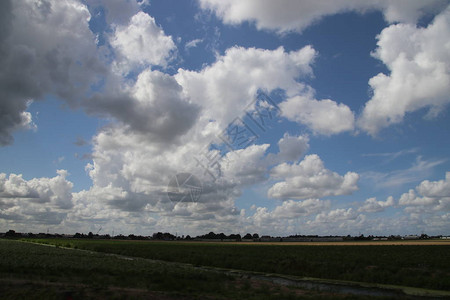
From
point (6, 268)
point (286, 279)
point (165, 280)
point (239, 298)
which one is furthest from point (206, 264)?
point (239, 298)

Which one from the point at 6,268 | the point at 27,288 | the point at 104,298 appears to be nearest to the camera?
the point at 104,298

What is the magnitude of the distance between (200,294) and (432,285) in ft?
67.1

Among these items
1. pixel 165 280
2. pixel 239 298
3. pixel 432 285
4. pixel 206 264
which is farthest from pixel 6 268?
pixel 432 285

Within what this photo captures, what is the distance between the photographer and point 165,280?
1120 inches

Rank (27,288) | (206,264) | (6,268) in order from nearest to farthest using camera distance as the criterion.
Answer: (27,288) < (6,268) < (206,264)

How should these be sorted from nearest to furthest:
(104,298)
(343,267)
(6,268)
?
(104,298) → (6,268) → (343,267)

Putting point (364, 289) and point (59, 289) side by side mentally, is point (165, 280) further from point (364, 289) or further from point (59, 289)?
point (364, 289)

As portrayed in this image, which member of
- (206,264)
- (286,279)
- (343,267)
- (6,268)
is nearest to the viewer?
(6,268)

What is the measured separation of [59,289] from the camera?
22.0 metres

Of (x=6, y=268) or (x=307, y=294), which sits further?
(x=6, y=268)

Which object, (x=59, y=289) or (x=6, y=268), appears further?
(x=6, y=268)

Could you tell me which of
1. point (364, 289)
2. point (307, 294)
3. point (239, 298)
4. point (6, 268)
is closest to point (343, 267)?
point (364, 289)

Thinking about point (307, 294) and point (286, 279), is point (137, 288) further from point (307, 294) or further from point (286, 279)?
point (286, 279)

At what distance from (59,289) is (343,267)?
3074cm
